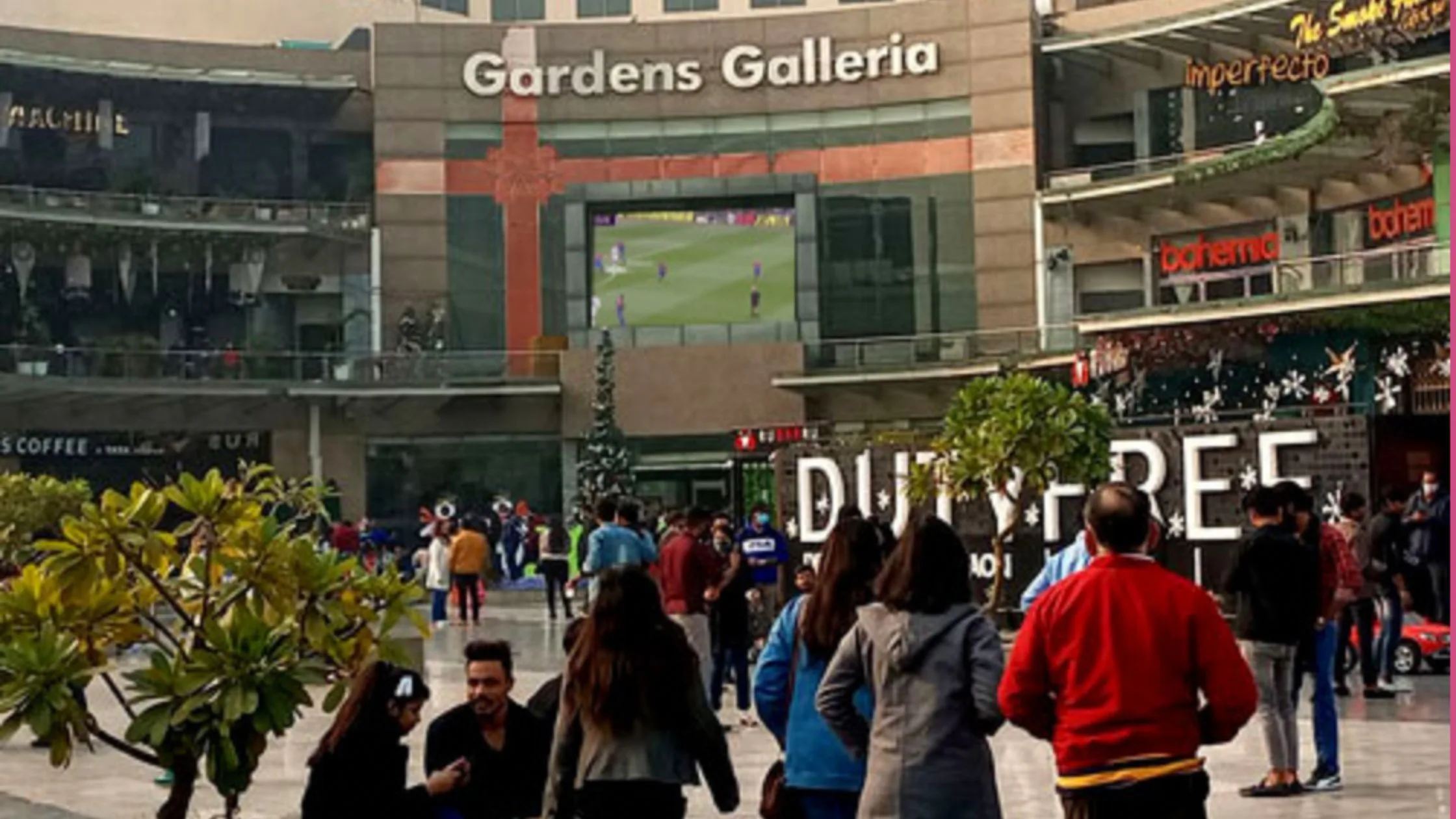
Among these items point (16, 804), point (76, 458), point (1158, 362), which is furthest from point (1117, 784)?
point (76, 458)

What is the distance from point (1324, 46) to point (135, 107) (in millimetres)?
28527

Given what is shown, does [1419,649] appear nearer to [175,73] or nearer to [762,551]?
[762,551]

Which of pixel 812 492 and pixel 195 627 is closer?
pixel 195 627

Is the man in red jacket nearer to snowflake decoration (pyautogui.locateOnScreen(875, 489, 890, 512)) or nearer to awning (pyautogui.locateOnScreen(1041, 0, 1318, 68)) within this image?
snowflake decoration (pyautogui.locateOnScreen(875, 489, 890, 512))

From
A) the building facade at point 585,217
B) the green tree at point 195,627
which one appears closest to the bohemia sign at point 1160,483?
the green tree at point 195,627

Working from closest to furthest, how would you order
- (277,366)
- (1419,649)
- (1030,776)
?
(1030,776) < (1419,649) < (277,366)

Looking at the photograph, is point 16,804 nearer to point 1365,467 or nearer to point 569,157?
point 1365,467

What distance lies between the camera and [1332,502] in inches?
807

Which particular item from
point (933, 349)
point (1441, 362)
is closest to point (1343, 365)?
point (1441, 362)

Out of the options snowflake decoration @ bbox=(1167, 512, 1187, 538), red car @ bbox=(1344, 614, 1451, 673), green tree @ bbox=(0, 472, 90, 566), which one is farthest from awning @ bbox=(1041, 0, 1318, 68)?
red car @ bbox=(1344, 614, 1451, 673)

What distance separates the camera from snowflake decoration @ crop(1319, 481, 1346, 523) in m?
20.3

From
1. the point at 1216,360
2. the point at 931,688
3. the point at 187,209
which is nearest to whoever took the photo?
the point at 931,688

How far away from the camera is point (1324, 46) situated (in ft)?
138

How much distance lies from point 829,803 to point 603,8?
52527 millimetres
